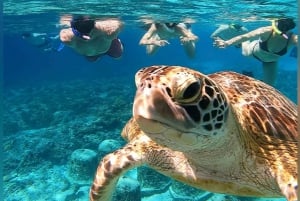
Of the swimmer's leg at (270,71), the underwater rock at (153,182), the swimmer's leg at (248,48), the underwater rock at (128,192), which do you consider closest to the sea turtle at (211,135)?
the underwater rock at (128,192)

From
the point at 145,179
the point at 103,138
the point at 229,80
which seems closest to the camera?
the point at 229,80

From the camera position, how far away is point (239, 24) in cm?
1623

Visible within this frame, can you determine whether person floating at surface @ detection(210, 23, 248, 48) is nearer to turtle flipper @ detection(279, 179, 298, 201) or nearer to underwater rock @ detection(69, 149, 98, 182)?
underwater rock @ detection(69, 149, 98, 182)

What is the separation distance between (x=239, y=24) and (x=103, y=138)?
8874 millimetres

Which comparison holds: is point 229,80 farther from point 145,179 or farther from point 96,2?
point 96,2

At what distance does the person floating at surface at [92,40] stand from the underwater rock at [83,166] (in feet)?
7.71

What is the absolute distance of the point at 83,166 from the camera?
27.1ft

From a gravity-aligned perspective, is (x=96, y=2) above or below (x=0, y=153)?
below

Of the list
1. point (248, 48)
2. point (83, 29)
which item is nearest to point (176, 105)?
point (83, 29)

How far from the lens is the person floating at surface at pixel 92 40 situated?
8641 mm

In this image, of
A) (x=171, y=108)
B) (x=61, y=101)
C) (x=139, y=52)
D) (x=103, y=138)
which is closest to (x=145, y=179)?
(x=103, y=138)

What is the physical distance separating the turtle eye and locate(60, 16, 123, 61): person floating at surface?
6.72 metres

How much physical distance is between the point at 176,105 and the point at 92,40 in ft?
22.4

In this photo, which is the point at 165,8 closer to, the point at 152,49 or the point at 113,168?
the point at 152,49
